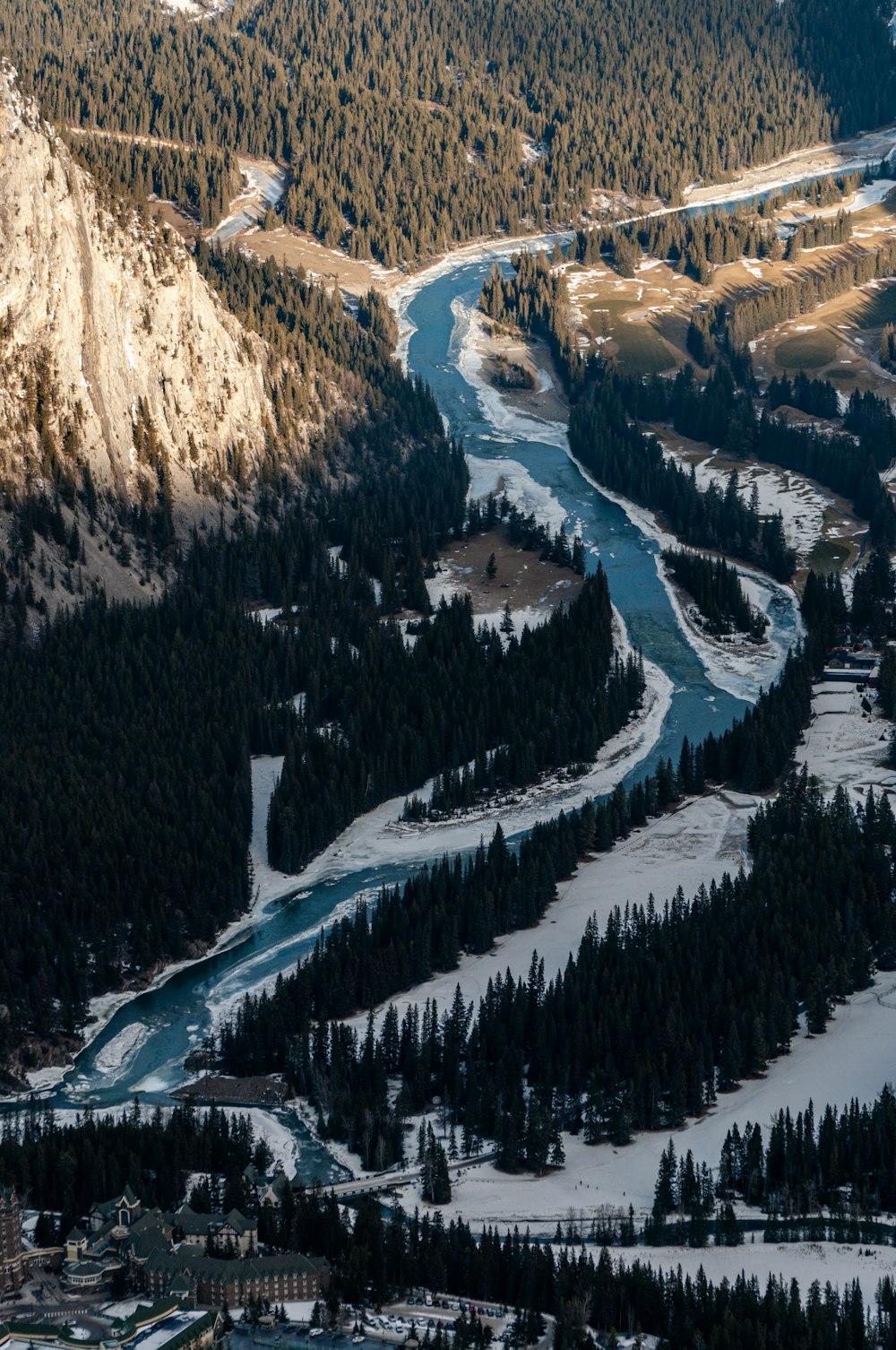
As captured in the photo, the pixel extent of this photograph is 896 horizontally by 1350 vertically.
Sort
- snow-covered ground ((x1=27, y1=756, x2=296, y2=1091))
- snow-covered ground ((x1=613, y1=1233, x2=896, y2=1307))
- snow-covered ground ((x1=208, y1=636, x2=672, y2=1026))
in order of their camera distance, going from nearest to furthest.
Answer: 1. snow-covered ground ((x1=613, y1=1233, x2=896, y2=1307))
2. snow-covered ground ((x1=27, y1=756, x2=296, y2=1091))
3. snow-covered ground ((x1=208, y1=636, x2=672, y2=1026))

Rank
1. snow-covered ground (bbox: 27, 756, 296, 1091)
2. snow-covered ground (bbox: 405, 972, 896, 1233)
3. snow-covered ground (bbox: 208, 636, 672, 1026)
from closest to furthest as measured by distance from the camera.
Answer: snow-covered ground (bbox: 405, 972, 896, 1233) < snow-covered ground (bbox: 27, 756, 296, 1091) < snow-covered ground (bbox: 208, 636, 672, 1026)

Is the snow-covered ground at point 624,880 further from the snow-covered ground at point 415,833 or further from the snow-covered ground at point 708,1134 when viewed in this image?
the snow-covered ground at point 708,1134

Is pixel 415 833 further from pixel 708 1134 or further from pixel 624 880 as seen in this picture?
pixel 708 1134

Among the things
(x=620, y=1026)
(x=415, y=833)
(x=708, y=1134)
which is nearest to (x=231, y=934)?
(x=415, y=833)

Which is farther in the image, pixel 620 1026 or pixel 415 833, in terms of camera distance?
pixel 415 833

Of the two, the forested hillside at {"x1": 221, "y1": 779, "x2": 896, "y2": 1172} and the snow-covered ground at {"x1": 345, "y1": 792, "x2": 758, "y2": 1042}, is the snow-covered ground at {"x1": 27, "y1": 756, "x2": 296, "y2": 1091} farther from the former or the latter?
the snow-covered ground at {"x1": 345, "y1": 792, "x2": 758, "y2": 1042}

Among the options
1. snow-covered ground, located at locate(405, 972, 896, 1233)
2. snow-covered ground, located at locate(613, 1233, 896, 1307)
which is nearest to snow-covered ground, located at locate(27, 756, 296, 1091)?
snow-covered ground, located at locate(405, 972, 896, 1233)

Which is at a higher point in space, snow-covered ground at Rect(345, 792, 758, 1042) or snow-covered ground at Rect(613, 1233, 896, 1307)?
snow-covered ground at Rect(345, 792, 758, 1042)

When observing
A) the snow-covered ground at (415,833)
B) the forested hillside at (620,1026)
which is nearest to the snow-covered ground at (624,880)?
the forested hillside at (620,1026)

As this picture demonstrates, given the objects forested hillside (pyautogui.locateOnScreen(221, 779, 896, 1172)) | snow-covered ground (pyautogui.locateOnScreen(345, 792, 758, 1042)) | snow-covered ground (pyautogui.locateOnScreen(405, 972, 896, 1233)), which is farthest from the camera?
snow-covered ground (pyautogui.locateOnScreen(345, 792, 758, 1042))

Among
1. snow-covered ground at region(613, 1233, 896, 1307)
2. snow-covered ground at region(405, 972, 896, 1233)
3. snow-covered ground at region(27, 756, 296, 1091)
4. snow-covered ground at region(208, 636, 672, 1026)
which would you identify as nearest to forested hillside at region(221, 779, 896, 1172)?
snow-covered ground at region(405, 972, 896, 1233)

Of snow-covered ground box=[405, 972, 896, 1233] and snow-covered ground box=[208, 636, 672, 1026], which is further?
snow-covered ground box=[208, 636, 672, 1026]

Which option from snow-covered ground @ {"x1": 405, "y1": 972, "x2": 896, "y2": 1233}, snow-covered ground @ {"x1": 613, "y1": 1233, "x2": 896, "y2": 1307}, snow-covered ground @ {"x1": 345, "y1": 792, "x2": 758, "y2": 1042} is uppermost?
snow-covered ground @ {"x1": 345, "y1": 792, "x2": 758, "y2": 1042}
